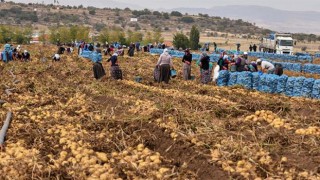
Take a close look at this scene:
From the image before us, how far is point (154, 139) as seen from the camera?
8.16 metres

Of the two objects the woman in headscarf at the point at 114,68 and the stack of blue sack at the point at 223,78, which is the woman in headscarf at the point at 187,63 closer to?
the stack of blue sack at the point at 223,78

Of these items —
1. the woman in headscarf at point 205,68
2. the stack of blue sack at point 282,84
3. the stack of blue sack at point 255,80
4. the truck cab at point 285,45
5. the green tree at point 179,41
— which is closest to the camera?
the stack of blue sack at point 282,84

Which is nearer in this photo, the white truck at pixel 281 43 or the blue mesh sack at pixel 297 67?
the blue mesh sack at pixel 297 67

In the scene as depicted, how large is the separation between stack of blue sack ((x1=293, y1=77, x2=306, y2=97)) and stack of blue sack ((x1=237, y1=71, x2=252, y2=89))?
173 cm

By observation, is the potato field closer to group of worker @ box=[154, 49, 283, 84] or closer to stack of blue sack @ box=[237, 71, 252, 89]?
group of worker @ box=[154, 49, 283, 84]

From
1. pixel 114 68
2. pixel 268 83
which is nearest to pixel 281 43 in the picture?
pixel 268 83

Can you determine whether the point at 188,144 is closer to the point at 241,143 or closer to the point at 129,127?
the point at 241,143

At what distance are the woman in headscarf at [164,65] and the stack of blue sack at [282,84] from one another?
14.1ft

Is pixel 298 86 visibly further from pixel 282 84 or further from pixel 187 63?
pixel 187 63

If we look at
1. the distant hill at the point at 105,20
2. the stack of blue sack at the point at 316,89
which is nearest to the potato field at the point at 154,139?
the stack of blue sack at the point at 316,89

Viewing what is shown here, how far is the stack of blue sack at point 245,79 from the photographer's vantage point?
16.8 metres

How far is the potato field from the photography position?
6.52m

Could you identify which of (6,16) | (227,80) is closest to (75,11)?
(6,16)

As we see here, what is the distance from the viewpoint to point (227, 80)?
1766cm
